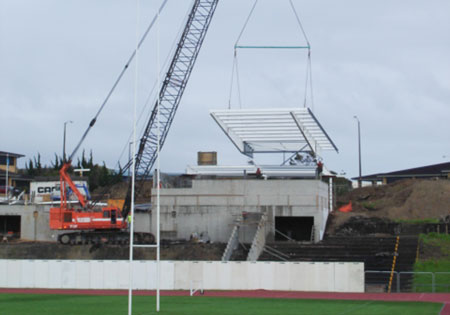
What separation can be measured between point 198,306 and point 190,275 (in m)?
11.0

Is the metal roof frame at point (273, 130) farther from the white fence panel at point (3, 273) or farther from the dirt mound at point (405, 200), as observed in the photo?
the white fence panel at point (3, 273)

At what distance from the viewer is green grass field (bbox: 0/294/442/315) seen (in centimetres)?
3281

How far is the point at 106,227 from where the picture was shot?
66312 millimetres

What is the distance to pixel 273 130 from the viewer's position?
236 feet

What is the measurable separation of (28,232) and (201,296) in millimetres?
34556

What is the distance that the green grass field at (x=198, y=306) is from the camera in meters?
32.8

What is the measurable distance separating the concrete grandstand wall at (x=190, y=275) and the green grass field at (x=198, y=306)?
413cm

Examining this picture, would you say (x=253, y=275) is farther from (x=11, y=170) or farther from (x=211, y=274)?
(x=11, y=170)

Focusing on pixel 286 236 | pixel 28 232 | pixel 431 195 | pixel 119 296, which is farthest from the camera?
pixel 431 195

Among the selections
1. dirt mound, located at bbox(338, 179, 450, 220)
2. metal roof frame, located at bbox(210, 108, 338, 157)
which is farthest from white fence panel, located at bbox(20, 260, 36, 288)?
dirt mound, located at bbox(338, 179, 450, 220)

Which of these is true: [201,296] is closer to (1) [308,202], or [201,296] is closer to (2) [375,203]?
(1) [308,202]

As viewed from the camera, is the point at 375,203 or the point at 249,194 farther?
the point at 375,203

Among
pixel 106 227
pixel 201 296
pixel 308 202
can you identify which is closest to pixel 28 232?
pixel 106 227

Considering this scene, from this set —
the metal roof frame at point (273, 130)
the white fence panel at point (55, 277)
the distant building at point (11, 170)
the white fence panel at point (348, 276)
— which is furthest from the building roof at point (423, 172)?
the white fence panel at point (55, 277)
